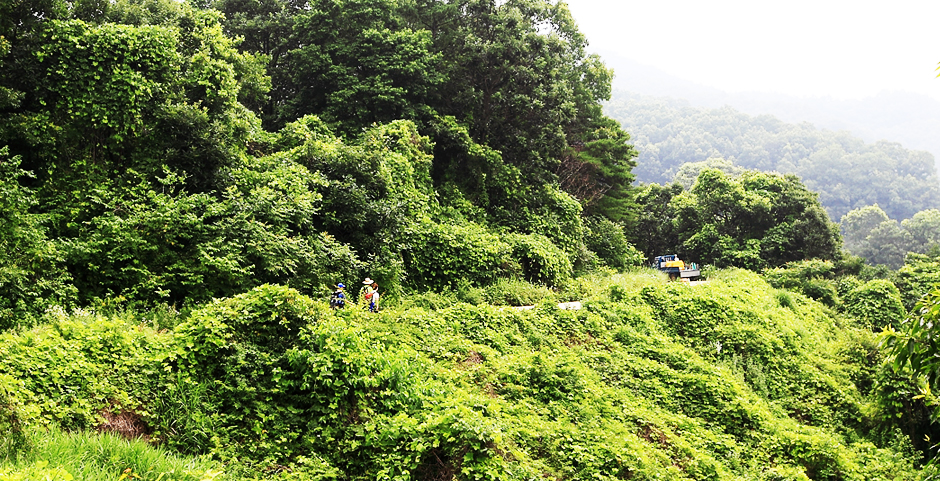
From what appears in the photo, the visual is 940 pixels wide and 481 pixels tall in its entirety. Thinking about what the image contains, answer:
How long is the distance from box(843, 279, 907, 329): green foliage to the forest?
0.08 meters

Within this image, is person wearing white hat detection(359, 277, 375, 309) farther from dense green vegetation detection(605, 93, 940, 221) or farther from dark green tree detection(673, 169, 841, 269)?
dense green vegetation detection(605, 93, 940, 221)

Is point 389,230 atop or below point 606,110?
below

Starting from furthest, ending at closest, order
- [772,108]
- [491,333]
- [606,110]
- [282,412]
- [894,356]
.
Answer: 1. [772,108]
2. [606,110]
3. [491,333]
4. [282,412]
5. [894,356]

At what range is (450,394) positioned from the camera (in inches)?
320

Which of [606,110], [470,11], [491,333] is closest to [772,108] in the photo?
[606,110]

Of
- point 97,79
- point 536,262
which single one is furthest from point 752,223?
point 97,79

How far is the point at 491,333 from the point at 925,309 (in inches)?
287

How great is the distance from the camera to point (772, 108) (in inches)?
7490

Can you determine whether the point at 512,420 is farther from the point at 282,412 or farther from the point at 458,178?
the point at 458,178

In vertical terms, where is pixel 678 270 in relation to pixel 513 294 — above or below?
below

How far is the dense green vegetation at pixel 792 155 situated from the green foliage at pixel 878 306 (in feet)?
174

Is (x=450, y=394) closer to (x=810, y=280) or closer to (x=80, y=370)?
(x=80, y=370)

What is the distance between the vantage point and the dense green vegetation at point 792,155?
92.0m

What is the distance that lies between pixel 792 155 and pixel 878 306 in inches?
3895
